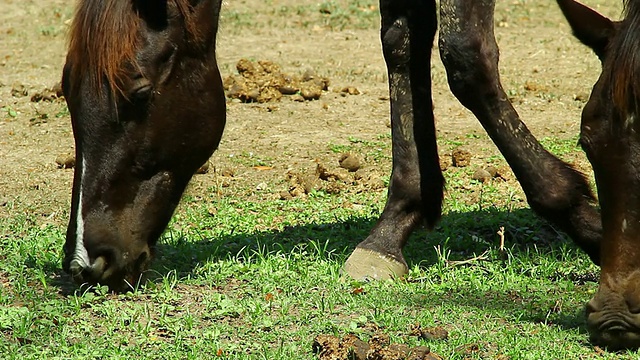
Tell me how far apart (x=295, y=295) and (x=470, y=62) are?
4.05 feet

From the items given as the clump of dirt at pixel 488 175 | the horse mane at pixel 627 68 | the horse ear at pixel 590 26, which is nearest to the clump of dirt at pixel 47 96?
the clump of dirt at pixel 488 175

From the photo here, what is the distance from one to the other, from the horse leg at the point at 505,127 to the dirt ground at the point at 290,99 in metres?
2.10

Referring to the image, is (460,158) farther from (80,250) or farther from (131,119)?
(80,250)

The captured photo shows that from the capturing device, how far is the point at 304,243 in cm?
521

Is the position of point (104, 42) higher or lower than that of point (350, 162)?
higher

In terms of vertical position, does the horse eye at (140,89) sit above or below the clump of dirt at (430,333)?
above

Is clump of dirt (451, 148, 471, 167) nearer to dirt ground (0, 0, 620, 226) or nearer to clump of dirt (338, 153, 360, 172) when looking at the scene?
dirt ground (0, 0, 620, 226)

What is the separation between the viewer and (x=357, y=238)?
5348 millimetres

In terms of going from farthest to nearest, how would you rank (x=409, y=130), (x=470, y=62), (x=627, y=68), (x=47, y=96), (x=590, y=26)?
(x=47, y=96)
(x=409, y=130)
(x=470, y=62)
(x=590, y=26)
(x=627, y=68)

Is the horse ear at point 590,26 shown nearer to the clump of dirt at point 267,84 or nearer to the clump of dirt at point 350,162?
the clump of dirt at point 350,162

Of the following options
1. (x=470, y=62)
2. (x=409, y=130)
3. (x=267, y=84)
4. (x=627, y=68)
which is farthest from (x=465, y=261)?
(x=267, y=84)

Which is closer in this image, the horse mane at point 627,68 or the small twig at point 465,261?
the horse mane at point 627,68

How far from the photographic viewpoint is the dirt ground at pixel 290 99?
267 inches

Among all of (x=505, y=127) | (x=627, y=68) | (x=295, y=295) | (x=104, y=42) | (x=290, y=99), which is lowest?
(x=295, y=295)
